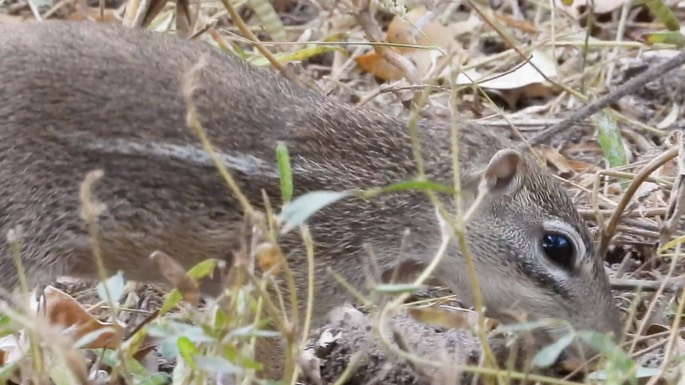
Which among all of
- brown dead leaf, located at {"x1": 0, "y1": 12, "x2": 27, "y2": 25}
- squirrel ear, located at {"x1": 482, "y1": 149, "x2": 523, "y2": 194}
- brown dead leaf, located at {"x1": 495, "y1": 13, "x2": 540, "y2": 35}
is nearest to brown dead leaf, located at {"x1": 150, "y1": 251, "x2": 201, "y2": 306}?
squirrel ear, located at {"x1": 482, "y1": 149, "x2": 523, "y2": 194}

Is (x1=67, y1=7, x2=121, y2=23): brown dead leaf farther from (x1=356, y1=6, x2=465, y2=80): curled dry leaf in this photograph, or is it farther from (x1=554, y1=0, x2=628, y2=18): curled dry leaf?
(x1=554, y1=0, x2=628, y2=18): curled dry leaf

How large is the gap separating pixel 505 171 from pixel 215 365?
1.33 metres

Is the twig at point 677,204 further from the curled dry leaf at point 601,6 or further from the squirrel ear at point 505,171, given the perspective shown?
the curled dry leaf at point 601,6

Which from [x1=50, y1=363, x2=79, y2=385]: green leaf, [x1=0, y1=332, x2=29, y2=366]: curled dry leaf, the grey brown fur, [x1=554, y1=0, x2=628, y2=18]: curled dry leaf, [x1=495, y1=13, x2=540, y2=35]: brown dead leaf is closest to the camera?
[x1=50, y1=363, x2=79, y2=385]: green leaf

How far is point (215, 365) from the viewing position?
156 cm

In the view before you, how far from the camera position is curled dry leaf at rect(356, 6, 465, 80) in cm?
351

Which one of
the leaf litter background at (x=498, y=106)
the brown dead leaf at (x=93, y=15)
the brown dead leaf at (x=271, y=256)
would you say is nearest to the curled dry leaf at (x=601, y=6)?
the leaf litter background at (x=498, y=106)

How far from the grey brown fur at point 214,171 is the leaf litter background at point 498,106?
14cm

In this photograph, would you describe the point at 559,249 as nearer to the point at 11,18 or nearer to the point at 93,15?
the point at 93,15

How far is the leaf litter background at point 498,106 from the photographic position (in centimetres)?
254

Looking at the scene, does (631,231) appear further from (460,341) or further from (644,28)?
(644,28)

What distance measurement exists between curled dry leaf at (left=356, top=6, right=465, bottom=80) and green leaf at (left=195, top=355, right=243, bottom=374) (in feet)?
6.18

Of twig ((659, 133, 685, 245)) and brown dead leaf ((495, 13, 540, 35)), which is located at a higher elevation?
twig ((659, 133, 685, 245))

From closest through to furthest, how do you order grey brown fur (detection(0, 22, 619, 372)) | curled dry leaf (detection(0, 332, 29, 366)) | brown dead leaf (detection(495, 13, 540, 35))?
1. curled dry leaf (detection(0, 332, 29, 366))
2. grey brown fur (detection(0, 22, 619, 372))
3. brown dead leaf (detection(495, 13, 540, 35))
